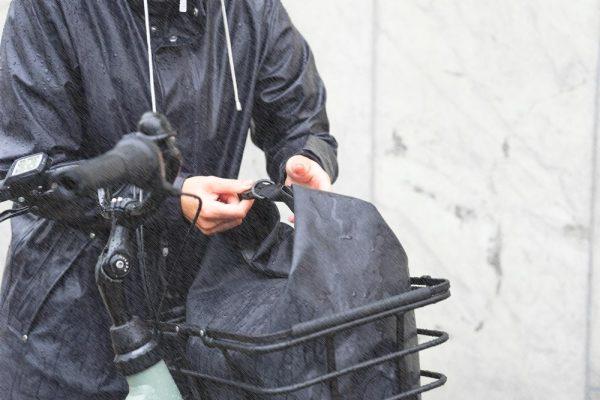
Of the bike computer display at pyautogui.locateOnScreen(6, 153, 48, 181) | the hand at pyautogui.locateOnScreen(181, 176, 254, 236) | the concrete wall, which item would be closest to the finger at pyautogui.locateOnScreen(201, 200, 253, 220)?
the hand at pyautogui.locateOnScreen(181, 176, 254, 236)

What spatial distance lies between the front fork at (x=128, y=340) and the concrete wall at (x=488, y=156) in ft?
9.13

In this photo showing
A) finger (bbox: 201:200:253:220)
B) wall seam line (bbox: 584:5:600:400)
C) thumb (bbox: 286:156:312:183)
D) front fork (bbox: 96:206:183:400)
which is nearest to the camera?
front fork (bbox: 96:206:183:400)

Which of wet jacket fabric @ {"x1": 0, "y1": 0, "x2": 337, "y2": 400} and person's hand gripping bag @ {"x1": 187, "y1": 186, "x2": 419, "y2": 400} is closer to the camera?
person's hand gripping bag @ {"x1": 187, "y1": 186, "x2": 419, "y2": 400}

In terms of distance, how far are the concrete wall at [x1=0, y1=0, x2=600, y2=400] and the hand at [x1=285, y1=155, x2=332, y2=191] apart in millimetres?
2402

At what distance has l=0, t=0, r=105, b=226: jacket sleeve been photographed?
2.12 metres

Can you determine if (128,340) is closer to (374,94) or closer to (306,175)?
(306,175)

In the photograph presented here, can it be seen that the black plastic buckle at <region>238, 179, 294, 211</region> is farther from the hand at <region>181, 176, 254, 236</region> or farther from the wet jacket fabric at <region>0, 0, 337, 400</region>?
the wet jacket fabric at <region>0, 0, 337, 400</region>

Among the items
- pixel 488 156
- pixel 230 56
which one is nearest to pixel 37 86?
pixel 230 56

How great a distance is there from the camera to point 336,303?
173 centimetres

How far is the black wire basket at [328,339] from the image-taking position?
1628 millimetres

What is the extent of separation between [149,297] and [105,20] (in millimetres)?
619

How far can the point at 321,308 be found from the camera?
5.64ft

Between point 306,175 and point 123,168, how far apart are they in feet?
2.05

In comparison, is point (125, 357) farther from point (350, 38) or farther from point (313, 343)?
point (350, 38)
